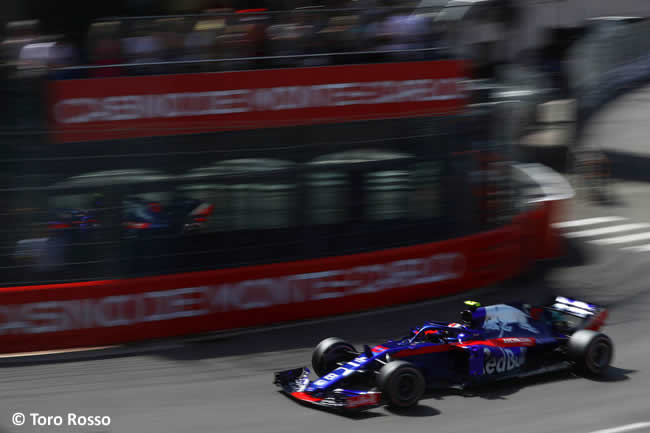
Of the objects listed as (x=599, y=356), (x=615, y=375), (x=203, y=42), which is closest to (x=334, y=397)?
(x=599, y=356)

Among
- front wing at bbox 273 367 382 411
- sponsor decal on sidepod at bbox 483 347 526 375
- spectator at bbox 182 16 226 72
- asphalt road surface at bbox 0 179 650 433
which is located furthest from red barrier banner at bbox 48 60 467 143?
sponsor decal on sidepod at bbox 483 347 526 375

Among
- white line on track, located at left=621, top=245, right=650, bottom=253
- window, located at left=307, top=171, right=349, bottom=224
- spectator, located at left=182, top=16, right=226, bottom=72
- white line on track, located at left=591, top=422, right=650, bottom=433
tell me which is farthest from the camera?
white line on track, located at left=621, top=245, right=650, bottom=253

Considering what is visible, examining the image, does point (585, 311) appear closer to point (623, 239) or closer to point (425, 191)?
point (425, 191)

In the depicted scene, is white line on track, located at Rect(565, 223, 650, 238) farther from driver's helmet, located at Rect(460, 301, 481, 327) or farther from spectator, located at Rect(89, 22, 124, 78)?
spectator, located at Rect(89, 22, 124, 78)

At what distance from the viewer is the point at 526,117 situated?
22.4m

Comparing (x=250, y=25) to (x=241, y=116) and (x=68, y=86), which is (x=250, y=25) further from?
(x=68, y=86)

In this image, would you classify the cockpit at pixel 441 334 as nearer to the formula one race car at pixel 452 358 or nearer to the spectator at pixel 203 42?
the formula one race car at pixel 452 358

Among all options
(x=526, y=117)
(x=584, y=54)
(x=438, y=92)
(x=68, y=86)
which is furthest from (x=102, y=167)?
(x=584, y=54)

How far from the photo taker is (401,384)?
891 cm

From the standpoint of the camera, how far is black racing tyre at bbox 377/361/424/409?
Result: 8797mm

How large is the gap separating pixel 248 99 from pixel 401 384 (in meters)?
5.20

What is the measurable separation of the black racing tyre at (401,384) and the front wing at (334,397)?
13 centimetres

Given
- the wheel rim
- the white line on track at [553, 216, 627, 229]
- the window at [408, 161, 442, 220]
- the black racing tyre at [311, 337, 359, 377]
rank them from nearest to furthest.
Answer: the black racing tyre at [311, 337, 359, 377]
the wheel rim
the window at [408, 161, 442, 220]
the white line on track at [553, 216, 627, 229]

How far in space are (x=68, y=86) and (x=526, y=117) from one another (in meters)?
13.8
